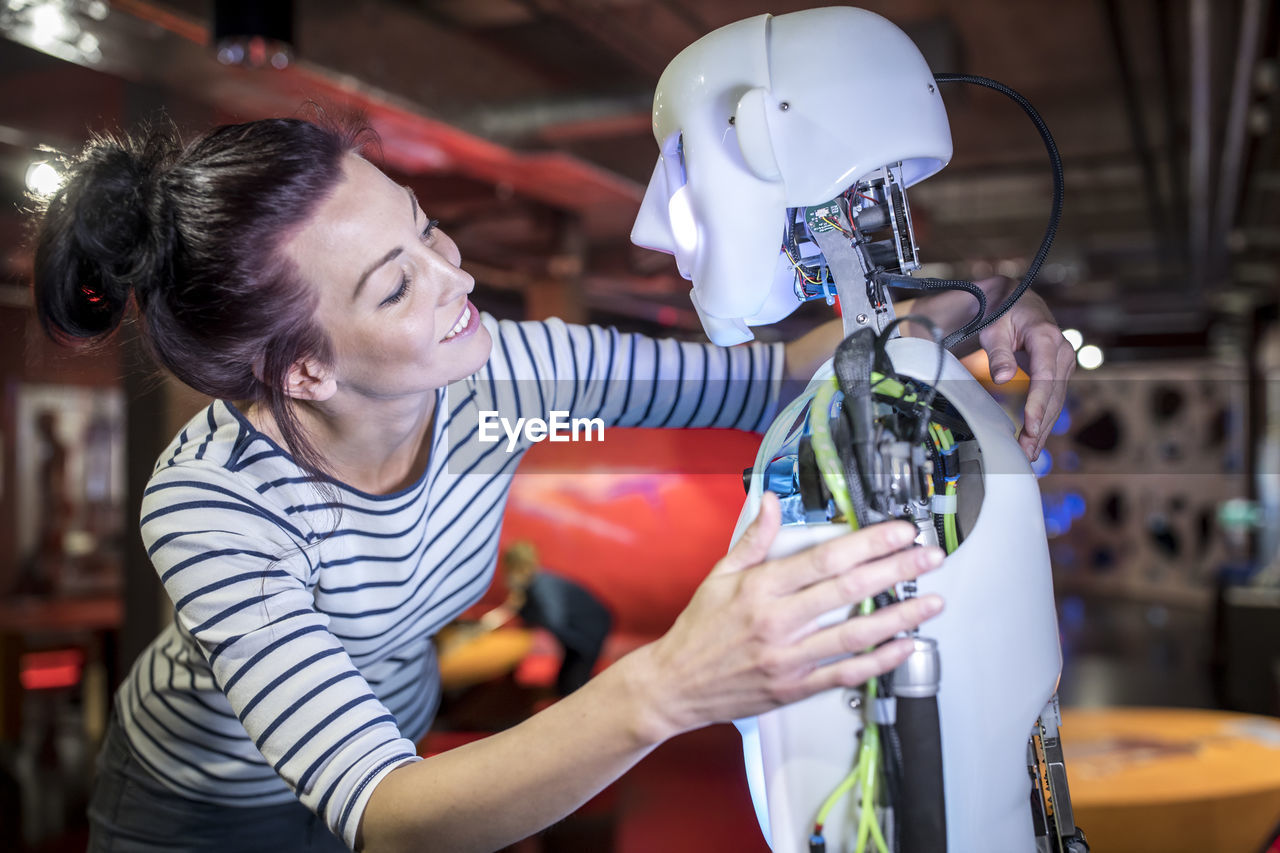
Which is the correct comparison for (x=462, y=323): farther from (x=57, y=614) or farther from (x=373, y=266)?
(x=57, y=614)

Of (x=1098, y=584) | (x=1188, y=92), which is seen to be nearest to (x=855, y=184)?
(x=1188, y=92)

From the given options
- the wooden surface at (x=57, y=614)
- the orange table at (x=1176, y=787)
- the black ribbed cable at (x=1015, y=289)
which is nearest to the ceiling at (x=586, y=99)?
the black ribbed cable at (x=1015, y=289)

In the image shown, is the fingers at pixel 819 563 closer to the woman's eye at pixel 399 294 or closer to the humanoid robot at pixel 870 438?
the humanoid robot at pixel 870 438

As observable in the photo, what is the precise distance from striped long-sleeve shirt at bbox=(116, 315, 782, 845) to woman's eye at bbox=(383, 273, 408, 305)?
0.15m

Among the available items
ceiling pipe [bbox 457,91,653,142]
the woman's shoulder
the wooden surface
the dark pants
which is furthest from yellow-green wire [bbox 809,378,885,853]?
the wooden surface

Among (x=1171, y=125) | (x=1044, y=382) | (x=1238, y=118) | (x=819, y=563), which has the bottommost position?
(x=819, y=563)

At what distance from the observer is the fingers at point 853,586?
520 millimetres

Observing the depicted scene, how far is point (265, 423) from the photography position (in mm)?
821

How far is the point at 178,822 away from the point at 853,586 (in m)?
0.82

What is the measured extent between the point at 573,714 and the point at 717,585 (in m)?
0.12

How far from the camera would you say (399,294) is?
74 centimetres

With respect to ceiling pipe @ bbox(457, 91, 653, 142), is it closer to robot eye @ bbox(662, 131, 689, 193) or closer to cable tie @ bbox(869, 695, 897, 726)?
robot eye @ bbox(662, 131, 689, 193)

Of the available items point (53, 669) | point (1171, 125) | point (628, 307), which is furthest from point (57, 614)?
point (1171, 125)

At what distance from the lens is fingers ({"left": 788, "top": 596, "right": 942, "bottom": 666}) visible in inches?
20.6
